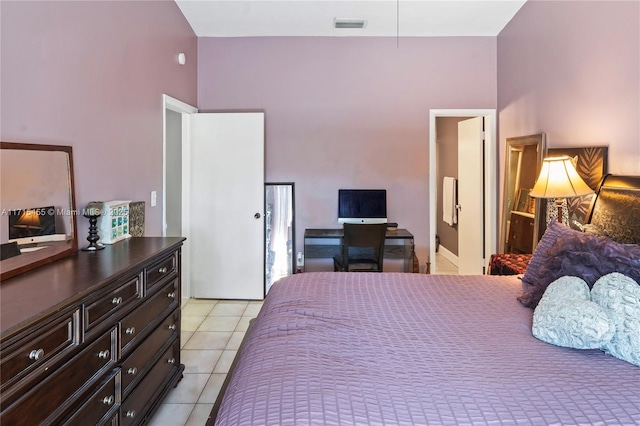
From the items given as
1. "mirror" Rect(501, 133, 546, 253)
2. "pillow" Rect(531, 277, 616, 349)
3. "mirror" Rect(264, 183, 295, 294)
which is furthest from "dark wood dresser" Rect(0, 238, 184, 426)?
"mirror" Rect(501, 133, 546, 253)

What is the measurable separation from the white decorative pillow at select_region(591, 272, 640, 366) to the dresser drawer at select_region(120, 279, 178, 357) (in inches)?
71.0

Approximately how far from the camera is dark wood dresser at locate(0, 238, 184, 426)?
1.09 meters

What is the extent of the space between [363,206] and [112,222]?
2.57m

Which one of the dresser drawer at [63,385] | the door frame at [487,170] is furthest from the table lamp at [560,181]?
the dresser drawer at [63,385]

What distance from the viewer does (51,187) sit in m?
1.83

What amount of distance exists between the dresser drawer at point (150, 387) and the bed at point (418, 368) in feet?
2.09

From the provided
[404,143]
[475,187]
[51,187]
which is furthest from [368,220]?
[51,187]

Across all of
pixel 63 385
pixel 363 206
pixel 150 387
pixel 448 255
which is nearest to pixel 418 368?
pixel 63 385

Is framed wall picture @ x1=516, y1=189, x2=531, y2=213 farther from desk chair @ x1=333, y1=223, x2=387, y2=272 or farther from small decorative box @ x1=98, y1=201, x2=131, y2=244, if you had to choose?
small decorative box @ x1=98, y1=201, x2=131, y2=244

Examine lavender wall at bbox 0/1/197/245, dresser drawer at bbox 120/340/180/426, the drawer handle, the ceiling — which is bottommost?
dresser drawer at bbox 120/340/180/426

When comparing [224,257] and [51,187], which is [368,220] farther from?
[51,187]

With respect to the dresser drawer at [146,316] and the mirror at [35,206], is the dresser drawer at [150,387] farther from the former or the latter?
the mirror at [35,206]

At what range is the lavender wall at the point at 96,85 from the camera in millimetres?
1669

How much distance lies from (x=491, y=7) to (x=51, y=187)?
3737 mm
